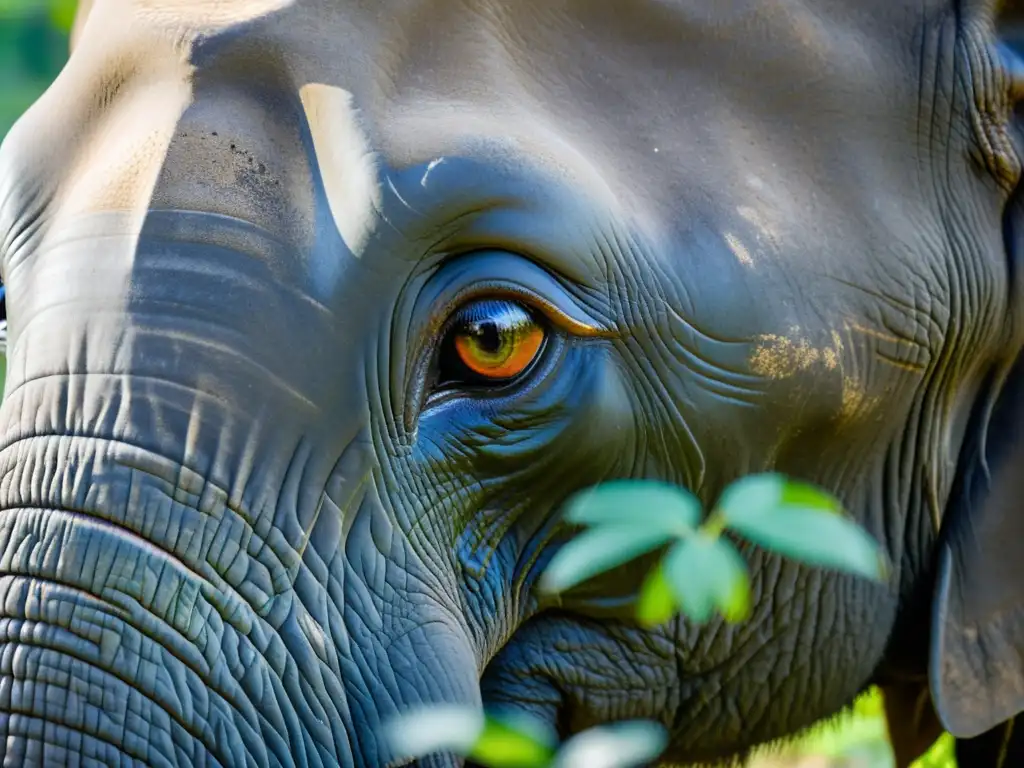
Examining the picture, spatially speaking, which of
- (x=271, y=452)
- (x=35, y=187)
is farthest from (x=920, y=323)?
(x=35, y=187)

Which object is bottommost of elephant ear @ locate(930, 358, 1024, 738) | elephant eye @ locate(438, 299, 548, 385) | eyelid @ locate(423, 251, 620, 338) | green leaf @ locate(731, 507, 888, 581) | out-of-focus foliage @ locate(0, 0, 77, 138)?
out-of-focus foliage @ locate(0, 0, 77, 138)

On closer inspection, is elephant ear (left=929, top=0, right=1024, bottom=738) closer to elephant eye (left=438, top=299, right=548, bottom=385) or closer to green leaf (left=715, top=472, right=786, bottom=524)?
elephant eye (left=438, top=299, right=548, bottom=385)

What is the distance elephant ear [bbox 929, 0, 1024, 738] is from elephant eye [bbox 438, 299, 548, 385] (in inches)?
37.0

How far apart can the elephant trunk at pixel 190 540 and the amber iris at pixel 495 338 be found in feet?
0.63

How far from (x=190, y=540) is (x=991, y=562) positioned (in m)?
1.43

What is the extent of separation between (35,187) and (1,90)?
892 cm

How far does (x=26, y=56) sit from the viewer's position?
903 cm

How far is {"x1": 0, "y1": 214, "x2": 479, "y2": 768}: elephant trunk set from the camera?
6.38 ft

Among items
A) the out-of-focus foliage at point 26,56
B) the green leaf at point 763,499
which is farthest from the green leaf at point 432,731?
the out-of-focus foliage at point 26,56

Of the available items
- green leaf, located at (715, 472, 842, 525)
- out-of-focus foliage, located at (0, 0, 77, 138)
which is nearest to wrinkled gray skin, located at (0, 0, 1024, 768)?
green leaf, located at (715, 472, 842, 525)

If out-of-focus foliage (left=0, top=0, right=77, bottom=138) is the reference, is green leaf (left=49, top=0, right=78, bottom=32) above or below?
above

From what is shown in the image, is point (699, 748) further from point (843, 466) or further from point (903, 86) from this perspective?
point (903, 86)

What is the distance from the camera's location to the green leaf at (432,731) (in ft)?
4.89

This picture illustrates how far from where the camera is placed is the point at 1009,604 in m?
2.83
